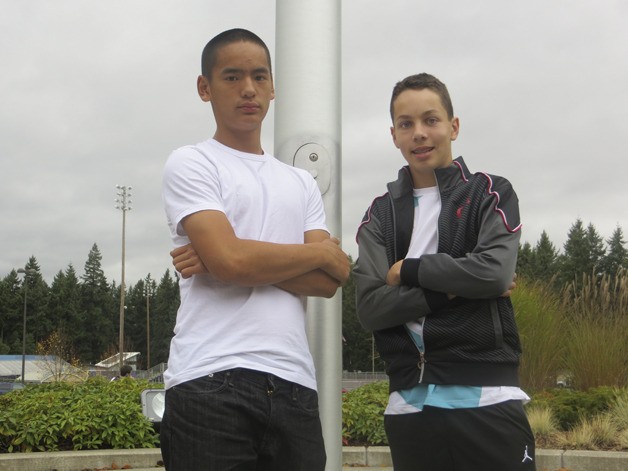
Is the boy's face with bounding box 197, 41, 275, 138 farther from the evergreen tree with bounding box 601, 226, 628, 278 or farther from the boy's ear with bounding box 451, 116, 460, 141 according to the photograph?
the evergreen tree with bounding box 601, 226, 628, 278

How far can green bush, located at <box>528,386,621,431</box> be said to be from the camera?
7.72 metres

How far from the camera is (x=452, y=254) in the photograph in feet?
7.95

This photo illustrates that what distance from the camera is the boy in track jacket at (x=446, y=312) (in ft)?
7.41

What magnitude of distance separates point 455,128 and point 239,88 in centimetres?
80

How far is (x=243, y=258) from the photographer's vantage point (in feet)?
6.98

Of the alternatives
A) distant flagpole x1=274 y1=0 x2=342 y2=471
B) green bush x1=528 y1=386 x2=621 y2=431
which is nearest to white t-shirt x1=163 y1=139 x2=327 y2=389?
distant flagpole x1=274 y1=0 x2=342 y2=471

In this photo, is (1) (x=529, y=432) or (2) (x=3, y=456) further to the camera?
(2) (x=3, y=456)

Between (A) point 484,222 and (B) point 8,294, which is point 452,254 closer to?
(A) point 484,222

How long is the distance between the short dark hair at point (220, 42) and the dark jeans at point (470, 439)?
1.30 metres

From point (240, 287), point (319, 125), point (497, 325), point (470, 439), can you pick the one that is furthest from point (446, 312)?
point (319, 125)

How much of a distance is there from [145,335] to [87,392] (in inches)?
3869

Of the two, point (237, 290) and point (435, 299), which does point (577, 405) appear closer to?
point (435, 299)

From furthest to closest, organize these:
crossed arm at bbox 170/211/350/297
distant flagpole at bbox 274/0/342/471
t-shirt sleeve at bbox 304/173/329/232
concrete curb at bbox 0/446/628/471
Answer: concrete curb at bbox 0/446/628/471 < distant flagpole at bbox 274/0/342/471 < t-shirt sleeve at bbox 304/173/329/232 < crossed arm at bbox 170/211/350/297

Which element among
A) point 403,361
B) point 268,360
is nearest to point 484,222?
point 403,361
